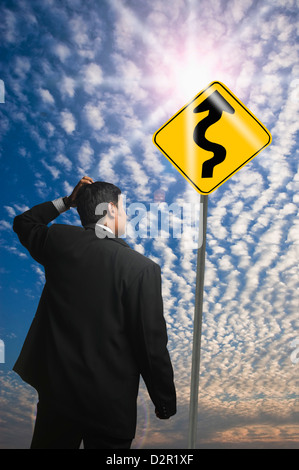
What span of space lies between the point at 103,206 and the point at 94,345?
106cm

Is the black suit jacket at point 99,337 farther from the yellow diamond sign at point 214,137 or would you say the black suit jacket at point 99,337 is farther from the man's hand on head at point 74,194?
the yellow diamond sign at point 214,137

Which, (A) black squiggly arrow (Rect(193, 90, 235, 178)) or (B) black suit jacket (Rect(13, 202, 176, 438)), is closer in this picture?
(B) black suit jacket (Rect(13, 202, 176, 438))

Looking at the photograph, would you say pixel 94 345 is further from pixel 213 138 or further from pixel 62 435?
pixel 213 138

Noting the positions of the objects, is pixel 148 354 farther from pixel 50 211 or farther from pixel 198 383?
pixel 50 211

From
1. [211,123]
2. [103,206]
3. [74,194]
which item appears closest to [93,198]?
[103,206]

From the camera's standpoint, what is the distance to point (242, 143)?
3.29m

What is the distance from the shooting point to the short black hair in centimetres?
281

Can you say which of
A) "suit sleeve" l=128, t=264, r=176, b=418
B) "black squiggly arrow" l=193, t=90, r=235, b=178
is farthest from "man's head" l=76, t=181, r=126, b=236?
"black squiggly arrow" l=193, t=90, r=235, b=178

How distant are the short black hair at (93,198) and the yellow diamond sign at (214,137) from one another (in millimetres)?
763

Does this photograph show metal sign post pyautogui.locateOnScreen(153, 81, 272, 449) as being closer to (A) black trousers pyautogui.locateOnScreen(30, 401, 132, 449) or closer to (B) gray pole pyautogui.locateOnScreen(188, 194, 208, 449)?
(B) gray pole pyautogui.locateOnScreen(188, 194, 208, 449)

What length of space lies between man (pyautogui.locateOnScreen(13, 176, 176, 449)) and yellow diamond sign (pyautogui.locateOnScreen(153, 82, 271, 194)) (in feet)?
3.71

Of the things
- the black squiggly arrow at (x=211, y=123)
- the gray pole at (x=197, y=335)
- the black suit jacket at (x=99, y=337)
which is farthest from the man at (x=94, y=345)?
the black squiggly arrow at (x=211, y=123)

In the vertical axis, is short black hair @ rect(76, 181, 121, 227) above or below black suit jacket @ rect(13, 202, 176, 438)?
above

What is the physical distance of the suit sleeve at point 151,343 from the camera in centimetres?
238
